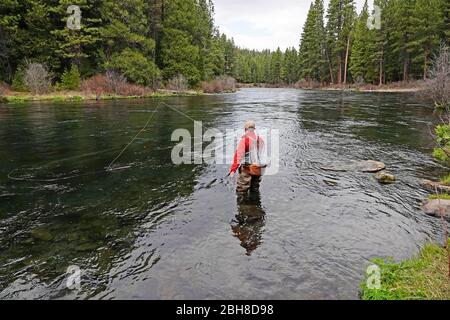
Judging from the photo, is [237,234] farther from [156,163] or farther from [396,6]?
[396,6]

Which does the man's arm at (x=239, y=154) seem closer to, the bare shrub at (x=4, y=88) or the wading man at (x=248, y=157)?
the wading man at (x=248, y=157)

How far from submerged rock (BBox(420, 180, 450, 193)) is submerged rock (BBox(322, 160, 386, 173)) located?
4.83 ft

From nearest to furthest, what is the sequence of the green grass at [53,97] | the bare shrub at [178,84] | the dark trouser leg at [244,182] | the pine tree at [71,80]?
the dark trouser leg at [244,182]
the green grass at [53,97]
the pine tree at [71,80]
the bare shrub at [178,84]

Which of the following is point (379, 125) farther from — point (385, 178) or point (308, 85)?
point (308, 85)

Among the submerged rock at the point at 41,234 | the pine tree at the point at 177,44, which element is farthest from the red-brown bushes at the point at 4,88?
the submerged rock at the point at 41,234

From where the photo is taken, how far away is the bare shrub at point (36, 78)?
106 ft

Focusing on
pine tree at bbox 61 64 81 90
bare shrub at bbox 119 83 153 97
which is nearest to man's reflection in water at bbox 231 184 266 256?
bare shrub at bbox 119 83 153 97

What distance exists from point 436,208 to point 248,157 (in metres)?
4.07

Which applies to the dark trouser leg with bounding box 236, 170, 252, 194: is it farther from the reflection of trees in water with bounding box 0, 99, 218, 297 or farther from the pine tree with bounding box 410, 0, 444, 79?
the pine tree with bounding box 410, 0, 444, 79

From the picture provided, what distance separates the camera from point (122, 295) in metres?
4.57

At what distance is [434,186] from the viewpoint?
803cm

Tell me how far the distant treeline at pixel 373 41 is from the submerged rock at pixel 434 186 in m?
40.9

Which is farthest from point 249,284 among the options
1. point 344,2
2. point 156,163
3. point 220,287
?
point 344,2

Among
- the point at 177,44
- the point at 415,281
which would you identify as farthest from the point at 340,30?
the point at 415,281
